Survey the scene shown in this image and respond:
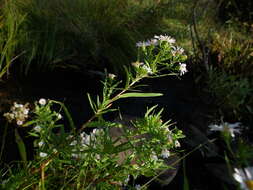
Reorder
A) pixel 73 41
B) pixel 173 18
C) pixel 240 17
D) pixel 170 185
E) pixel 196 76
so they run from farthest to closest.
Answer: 1. pixel 240 17
2. pixel 173 18
3. pixel 196 76
4. pixel 73 41
5. pixel 170 185

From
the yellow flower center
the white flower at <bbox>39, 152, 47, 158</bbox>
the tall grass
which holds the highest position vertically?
the tall grass

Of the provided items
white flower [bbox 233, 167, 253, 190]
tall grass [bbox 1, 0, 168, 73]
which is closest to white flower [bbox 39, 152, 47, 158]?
white flower [bbox 233, 167, 253, 190]

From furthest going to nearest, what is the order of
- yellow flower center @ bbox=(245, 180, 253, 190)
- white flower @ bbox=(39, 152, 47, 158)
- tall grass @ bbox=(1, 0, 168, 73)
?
1. tall grass @ bbox=(1, 0, 168, 73)
2. white flower @ bbox=(39, 152, 47, 158)
3. yellow flower center @ bbox=(245, 180, 253, 190)

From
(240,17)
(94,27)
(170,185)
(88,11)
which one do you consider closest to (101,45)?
(94,27)

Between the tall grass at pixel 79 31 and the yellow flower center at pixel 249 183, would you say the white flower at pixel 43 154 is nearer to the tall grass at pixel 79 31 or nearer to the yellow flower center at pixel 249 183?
the yellow flower center at pixel 249 183

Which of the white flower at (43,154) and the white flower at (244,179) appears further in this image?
the white flower at (43,154)

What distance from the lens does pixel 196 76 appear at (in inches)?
117

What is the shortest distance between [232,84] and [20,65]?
5.36ft

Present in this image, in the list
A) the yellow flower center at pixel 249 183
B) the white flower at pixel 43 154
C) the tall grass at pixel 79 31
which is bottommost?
the yellow flower center at pixel 249 183

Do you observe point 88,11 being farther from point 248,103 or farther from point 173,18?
point 248,103

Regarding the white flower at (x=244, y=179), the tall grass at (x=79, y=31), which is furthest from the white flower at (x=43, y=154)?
the tall grass at (x=79, y=31)

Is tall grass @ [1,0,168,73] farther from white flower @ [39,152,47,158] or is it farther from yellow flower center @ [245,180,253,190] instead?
yellow flower center @ [245,180,253,190]

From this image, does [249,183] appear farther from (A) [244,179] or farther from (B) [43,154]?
(B) [43,154]

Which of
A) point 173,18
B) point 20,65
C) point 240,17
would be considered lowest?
point 20,65
